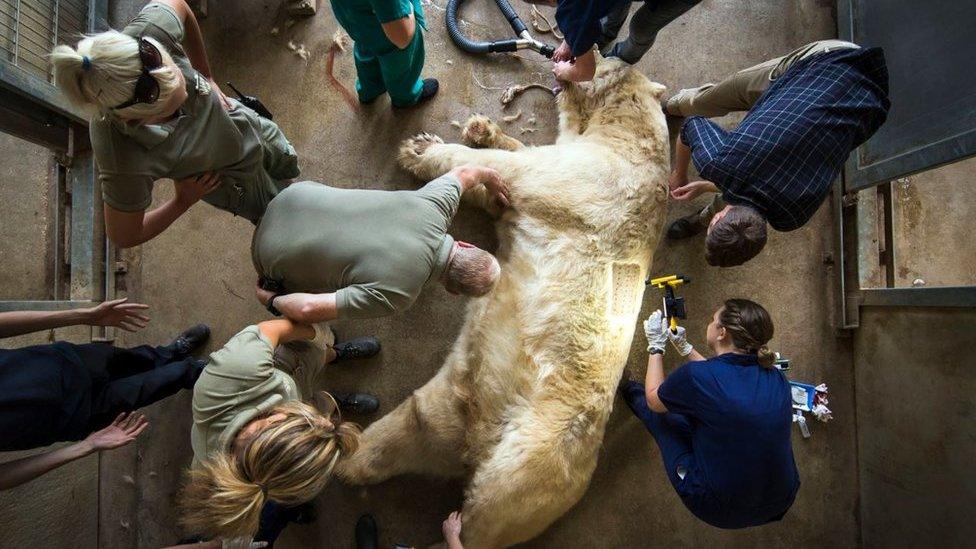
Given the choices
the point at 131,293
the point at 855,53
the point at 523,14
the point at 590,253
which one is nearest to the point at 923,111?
the point at 855,53

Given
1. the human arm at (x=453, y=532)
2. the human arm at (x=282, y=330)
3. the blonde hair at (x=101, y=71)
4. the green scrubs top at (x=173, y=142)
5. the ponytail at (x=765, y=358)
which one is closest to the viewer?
the blonde hair at (x=101, y=71)

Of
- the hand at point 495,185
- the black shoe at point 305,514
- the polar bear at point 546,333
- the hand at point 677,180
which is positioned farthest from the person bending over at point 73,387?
the hand at point 677,180

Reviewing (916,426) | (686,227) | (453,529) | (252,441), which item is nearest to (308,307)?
(252,441)

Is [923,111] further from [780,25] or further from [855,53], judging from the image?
[780,25]

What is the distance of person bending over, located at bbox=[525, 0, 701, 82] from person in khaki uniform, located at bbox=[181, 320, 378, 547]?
6.77 feet

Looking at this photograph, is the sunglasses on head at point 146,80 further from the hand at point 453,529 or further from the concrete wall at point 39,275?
the hand at point 453,529

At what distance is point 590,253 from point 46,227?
11.8ft

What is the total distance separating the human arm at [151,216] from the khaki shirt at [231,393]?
697 mm

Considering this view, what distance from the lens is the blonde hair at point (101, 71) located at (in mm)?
1592

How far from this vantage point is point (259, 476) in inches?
70.4

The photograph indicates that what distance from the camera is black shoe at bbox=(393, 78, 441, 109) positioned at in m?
3.52

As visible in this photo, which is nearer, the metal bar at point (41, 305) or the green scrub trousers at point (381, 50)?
the green scrub trousers at point (381, 50)

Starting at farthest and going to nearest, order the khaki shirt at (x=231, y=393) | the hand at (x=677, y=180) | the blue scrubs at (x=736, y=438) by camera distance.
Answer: the hand at (x=677, y=180) < the blue scrubs at (x=736, y=438) < the khaki shirt at (x=231, y=393)

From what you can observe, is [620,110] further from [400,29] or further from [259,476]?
[259,476]
